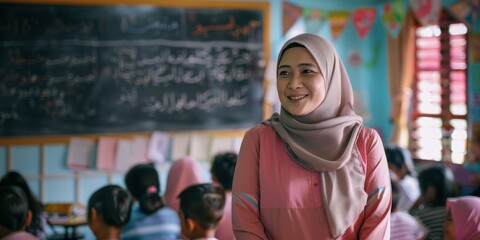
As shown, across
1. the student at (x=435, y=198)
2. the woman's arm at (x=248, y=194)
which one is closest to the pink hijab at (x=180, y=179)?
the student at (x=435, y=198)

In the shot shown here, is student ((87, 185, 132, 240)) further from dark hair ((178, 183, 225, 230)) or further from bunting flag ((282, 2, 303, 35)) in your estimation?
bunting flag ((282, 2, 303, 35))

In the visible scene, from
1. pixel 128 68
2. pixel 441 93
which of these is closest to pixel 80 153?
pixel 128 68

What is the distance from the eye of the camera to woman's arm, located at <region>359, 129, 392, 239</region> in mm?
1463

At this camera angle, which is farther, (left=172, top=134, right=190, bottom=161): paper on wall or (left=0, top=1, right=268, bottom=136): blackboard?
(left=172, top=134, right=190, bottom=161): paper on wall

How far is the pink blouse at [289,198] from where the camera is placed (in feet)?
4.79

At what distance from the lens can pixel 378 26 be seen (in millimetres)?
6277

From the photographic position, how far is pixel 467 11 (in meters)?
4.86

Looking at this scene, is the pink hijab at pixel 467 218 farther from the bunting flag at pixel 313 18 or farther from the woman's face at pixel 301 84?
the bunting flag at pixel 313 18

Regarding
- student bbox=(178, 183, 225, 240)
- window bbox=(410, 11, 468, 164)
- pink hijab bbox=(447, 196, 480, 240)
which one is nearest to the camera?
student bbox=(178, 183, 225, 240)

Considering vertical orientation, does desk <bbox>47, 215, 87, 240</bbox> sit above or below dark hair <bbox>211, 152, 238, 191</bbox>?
below

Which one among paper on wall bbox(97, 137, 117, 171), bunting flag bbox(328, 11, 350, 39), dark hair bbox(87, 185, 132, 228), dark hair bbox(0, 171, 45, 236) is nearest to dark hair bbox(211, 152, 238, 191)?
dark hair bbox(87, 185, 132, 228)

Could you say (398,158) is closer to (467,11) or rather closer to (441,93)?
(467,11)

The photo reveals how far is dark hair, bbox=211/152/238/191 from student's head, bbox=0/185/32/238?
0.93 m

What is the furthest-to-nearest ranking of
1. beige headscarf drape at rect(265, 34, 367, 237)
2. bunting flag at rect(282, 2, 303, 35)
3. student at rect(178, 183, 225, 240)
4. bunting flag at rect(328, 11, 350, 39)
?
bunting flag at rect(328, 11, 350, 39) < bunting flag at rect(282, 2, 303, 35) < student at rect(178, 183, 225, 240) < beige headscarf drape at rect(265, 34, 367, 237)
